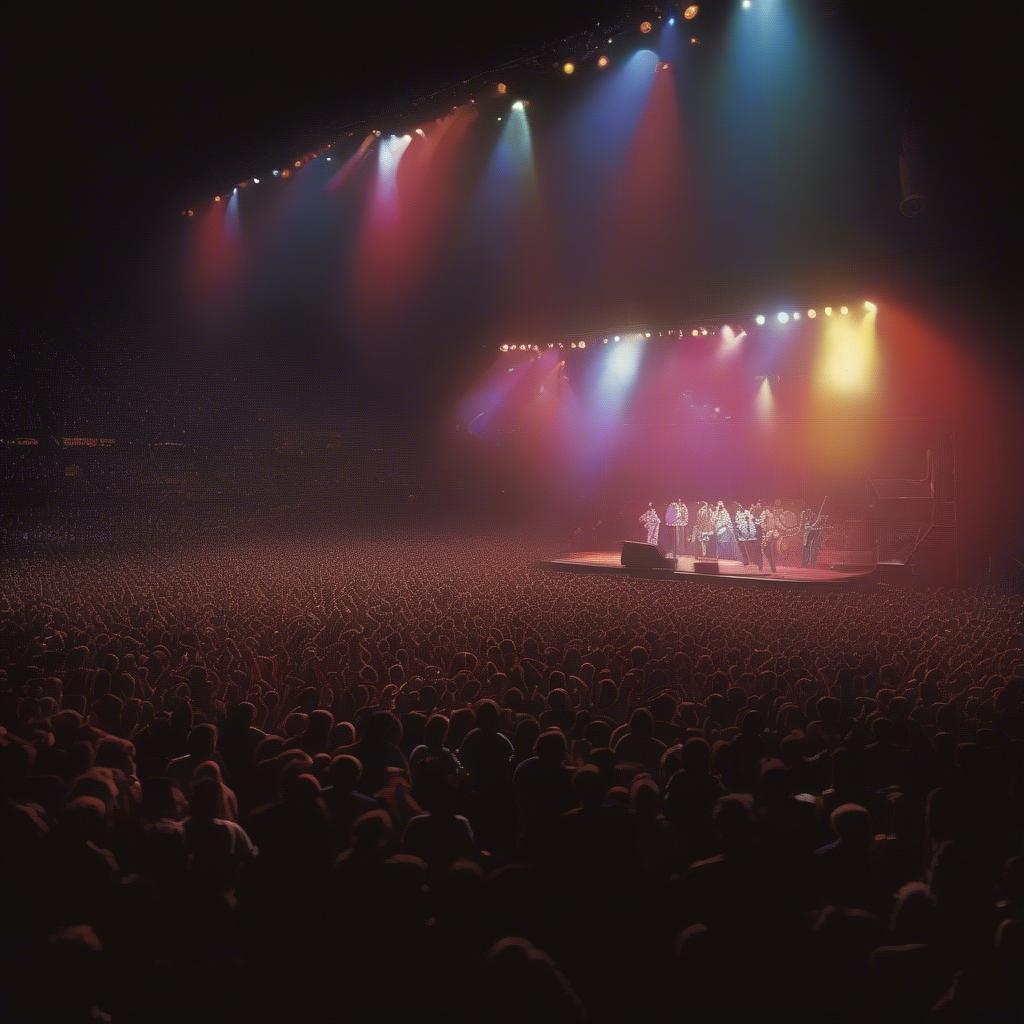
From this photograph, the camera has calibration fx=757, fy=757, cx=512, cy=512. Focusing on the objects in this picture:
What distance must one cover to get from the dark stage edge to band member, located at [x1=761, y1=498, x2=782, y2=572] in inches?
18.3

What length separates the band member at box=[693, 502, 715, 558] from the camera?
19281 mm

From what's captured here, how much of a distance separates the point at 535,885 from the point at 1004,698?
13.9 ft

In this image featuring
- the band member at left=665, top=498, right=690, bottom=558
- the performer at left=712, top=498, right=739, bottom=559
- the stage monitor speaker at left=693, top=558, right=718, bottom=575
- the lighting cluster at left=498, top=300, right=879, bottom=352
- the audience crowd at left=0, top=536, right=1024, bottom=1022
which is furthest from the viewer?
the band member at left=665, top=498, right=690, bottom=558

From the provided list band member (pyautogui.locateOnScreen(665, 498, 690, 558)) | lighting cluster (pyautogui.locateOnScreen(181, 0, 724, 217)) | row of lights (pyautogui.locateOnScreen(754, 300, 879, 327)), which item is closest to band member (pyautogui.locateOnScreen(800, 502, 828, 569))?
band member (pyautogui.locateOnScreen(665, 498, 690, 558))

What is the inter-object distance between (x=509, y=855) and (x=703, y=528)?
17.5 metres

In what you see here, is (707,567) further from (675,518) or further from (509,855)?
(509,855)

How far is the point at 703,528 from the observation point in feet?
64.6

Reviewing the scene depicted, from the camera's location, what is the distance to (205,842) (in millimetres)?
2570

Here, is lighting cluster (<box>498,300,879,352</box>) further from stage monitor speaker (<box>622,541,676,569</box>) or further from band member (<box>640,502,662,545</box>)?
stage monitor speaker (<box>622,541,676,569</box>)

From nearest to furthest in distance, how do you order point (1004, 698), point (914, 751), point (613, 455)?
point (914, 751) < point (1004, 698) < point (613, 455)

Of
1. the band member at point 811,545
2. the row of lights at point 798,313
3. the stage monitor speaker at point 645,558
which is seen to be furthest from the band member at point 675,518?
the row of lights at point 798,313

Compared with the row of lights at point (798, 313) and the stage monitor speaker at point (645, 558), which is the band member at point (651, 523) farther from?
the row of lights at point (798, 313)

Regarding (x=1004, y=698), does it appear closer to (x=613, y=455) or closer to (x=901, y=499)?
(x=901, y=499)

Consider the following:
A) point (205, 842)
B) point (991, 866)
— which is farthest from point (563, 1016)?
point (991, 866)
